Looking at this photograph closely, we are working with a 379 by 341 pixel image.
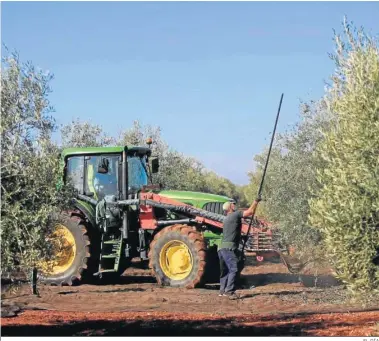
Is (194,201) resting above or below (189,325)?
above

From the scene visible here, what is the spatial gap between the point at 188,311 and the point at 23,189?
535 cm

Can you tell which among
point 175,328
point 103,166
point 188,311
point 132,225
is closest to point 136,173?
point 132,225

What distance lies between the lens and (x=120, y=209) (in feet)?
60.8

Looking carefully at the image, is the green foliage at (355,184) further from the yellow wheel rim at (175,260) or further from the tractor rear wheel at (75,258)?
the tractor rear wheel at (75,258)

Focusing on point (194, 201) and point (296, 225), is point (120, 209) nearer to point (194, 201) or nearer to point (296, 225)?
point (194, 201)

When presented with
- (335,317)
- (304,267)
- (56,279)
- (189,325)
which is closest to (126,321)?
(189,325)

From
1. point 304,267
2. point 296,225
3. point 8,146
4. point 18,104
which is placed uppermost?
point 18,104

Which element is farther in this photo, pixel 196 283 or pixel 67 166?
pixel 67 166

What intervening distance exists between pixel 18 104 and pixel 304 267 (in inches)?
546

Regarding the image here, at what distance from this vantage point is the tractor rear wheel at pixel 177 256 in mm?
17344

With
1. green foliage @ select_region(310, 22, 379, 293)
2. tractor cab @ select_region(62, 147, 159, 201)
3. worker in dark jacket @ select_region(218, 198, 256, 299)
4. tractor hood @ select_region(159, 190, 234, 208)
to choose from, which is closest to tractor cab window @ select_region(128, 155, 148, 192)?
tractor cab @ select_region(62, 147, 159, 201)

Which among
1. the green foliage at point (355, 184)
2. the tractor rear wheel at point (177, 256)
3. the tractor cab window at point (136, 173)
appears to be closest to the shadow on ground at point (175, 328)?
the green foliage at point (355, 184)

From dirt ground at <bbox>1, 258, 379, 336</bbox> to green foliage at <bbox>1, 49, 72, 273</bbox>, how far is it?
1.83 m

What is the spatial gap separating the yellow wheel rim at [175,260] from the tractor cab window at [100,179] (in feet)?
6.87
